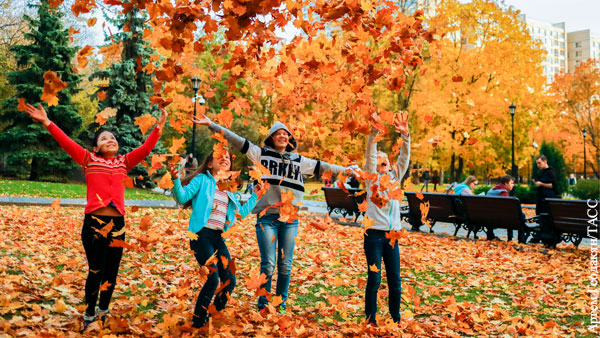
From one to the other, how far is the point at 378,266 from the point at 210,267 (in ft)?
4.72

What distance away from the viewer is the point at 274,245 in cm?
442

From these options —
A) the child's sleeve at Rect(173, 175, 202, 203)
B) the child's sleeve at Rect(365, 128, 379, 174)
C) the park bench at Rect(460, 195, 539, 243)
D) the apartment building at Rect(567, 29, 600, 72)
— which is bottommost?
the park bench at Rect(460, 195, 539, 243)

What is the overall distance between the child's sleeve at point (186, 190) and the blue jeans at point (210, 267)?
0.30 metres

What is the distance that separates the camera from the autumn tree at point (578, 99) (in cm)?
3325

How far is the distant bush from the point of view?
23.6m

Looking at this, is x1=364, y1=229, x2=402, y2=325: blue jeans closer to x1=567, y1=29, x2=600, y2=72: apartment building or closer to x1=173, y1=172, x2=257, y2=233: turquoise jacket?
x1=173, y1=172, x2=257, y2=233: turquoise jacket

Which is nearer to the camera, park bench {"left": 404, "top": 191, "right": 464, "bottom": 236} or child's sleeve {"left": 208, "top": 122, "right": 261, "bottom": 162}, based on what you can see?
child's sleeve {"left": 208, "top": 122, "right": 261, "bottom": 162}

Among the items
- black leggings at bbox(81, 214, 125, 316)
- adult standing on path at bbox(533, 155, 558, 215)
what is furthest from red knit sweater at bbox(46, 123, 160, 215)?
adult standing on path at bbox(533, 155, 558, 215)

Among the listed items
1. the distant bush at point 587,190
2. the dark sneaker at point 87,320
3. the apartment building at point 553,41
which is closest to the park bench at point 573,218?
the dark sneaker at point 87,320

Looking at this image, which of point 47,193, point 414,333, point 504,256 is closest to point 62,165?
point 47,193

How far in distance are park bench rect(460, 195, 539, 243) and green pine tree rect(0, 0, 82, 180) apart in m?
23.8

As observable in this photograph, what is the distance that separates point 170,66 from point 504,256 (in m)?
7.10

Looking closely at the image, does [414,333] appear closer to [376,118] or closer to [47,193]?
[376,118]

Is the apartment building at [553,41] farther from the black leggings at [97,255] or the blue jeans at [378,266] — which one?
the black leggings at [97,255]
